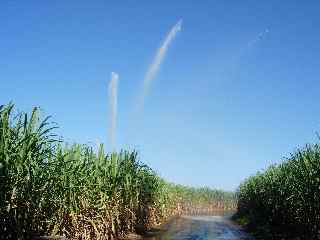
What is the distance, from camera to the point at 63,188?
16.3 m

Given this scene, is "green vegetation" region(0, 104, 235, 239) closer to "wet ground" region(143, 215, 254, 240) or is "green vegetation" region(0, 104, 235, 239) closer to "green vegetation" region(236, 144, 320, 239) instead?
"wet ground" region(143, 215, 254, 240)

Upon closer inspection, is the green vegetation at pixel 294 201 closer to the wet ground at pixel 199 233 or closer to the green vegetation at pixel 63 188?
the wet ground at pixel 199 233

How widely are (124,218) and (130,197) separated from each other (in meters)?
1.43

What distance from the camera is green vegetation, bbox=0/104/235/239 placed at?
12.2m

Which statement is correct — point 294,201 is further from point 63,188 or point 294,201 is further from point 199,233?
point 63,188

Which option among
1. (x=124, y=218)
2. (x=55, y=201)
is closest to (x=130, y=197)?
(x=124, y=218)

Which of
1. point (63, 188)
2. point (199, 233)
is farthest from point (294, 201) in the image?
point (63, 188)

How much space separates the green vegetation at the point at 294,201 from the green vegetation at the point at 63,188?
310 inches

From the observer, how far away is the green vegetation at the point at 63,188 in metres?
12.2

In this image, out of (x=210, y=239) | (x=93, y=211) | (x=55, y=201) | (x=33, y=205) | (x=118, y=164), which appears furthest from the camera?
(x=210, y=239)

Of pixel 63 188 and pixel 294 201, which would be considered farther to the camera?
pixel 294 201

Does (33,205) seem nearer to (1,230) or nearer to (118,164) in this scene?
(1,230)

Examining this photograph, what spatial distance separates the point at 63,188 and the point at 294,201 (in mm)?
13638

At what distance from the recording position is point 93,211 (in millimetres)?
19484
